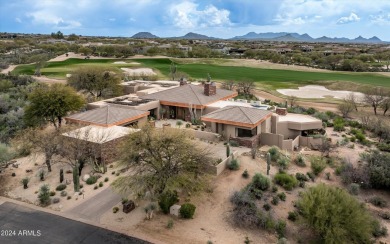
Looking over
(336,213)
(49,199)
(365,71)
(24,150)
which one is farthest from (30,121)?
(365,71)

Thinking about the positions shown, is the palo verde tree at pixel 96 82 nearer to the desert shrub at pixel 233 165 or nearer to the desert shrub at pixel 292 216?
the desert shrub at pixel 233 165

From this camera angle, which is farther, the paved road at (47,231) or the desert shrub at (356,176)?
the desert shrub at (356,176)

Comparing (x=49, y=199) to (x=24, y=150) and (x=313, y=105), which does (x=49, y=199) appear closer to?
(x=24, y=150)

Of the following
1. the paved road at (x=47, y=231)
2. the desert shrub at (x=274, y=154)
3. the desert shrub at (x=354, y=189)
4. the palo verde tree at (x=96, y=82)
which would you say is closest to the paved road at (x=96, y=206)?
the paved road at (x=47, y=231)

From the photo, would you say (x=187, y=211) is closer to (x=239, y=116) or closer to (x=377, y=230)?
(x=377, y=230)

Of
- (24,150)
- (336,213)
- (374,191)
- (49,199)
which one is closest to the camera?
(336,213)
